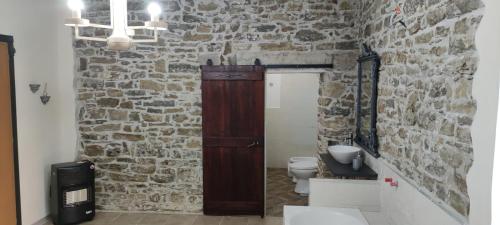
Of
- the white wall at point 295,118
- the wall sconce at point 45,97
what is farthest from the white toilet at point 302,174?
the wall sconce at point 45,97

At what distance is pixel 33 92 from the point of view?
13.1 ft

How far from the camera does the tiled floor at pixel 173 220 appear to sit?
14.4 ft

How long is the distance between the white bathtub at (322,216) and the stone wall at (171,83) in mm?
1682

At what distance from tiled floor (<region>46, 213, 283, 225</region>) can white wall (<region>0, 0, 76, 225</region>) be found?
748 millimetres

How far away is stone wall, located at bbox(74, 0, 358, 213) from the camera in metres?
4.36

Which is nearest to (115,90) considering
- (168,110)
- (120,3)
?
(168,110)

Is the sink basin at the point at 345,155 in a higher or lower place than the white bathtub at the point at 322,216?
higher

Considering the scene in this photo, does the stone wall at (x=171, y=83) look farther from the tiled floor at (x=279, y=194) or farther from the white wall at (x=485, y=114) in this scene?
the white wall at (x=485, y=114)

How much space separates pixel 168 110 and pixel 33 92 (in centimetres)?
153

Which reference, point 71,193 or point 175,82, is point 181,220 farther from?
point 175,82

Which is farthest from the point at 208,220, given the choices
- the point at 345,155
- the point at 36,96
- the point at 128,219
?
the point at 36,96

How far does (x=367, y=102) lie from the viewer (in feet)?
12.3

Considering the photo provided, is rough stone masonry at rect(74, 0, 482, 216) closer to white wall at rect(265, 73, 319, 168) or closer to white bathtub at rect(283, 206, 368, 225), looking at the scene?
white bathtub at rect(283, 206, 368, 225)

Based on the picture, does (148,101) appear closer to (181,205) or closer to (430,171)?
(181,205)
